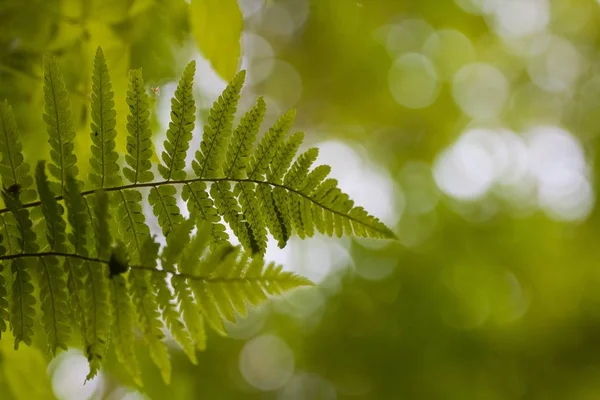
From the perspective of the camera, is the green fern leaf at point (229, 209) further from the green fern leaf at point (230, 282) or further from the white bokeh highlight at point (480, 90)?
the white bokeh highlight at point (480, 90)

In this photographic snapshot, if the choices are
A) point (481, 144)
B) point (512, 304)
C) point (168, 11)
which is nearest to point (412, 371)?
point (512, 304)

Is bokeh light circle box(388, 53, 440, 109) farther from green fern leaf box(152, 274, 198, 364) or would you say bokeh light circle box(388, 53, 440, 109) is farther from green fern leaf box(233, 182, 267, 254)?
green fern leaf box(152, 274, 198, 364)

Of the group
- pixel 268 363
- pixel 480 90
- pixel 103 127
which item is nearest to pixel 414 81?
pixel 480 90

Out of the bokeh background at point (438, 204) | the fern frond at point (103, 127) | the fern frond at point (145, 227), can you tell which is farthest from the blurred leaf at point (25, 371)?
the bokeh background at point (438, 204)

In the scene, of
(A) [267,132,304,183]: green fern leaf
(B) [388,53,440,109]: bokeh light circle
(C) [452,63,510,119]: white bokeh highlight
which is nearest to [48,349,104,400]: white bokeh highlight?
(A) [267,132,304,183]: green fern leaf

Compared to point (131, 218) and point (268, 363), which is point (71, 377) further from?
point (268, 363)

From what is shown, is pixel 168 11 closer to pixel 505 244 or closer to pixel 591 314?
pixel 505 244
